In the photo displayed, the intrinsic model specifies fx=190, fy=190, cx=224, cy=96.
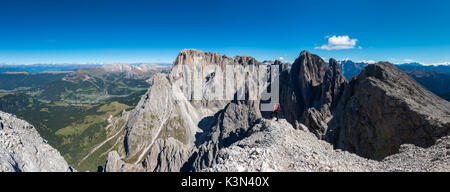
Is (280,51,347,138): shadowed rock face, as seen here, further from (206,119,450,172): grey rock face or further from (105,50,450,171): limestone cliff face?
(206,119,450,172): grey rock face

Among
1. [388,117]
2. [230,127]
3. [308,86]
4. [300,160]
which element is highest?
[308,86]

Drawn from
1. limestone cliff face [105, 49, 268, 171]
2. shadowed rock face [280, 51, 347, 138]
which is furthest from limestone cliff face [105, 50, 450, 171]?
limestone cliff face [105, 49, 268, 171]

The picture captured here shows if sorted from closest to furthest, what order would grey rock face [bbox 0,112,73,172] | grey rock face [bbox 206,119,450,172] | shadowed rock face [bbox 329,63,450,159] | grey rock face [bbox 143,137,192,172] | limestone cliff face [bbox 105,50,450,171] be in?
grey rock face [bbox 206,119,450,172]
limestone cliff face [bbox 105,50,450,171]
grey rock face [bbox 0,112,73,172]
shadowed rock face [bbox 329,63,450,159]
grey rock face [bbox 143,137,192,172]

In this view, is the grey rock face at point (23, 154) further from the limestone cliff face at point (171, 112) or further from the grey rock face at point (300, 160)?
the limestone cliff face at point (171, 112)

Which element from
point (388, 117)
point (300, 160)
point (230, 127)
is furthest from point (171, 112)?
point (300, 160)

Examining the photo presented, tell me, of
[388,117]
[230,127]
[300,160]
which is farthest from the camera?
[230,127]

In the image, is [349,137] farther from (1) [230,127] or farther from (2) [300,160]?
(1) [230,127]
